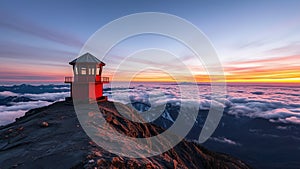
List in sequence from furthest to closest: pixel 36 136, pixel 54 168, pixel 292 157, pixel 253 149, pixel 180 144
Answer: pixel 253 149 < pixel 292 157 < pixel 180 144 < pixel 36 136 < pixel 54 168

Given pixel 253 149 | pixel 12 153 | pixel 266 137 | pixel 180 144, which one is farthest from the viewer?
pixel 266 137

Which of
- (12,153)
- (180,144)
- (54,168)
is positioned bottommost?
(180,144)

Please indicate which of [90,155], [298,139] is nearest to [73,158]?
[90,155]

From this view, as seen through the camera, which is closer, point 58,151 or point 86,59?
point 58,151

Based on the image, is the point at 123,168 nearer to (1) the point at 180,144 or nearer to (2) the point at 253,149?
(1) the point at 180,144

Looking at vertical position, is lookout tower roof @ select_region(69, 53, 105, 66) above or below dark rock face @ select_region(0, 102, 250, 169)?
above

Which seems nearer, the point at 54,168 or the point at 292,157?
the point at 54,168

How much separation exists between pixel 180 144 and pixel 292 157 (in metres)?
142

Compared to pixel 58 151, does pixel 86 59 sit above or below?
above

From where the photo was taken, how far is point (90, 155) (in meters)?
7.90

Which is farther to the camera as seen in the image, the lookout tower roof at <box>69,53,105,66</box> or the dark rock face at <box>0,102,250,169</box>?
the lookout tower roof at <box>69,53,105,66</box>

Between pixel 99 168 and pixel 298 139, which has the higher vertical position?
pixel 99 168

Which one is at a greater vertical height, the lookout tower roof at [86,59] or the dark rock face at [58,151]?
the lookout tower roof at [86,59]

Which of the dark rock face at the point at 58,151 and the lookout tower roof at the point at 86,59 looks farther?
the lookout tower roof at the point at 86,59
